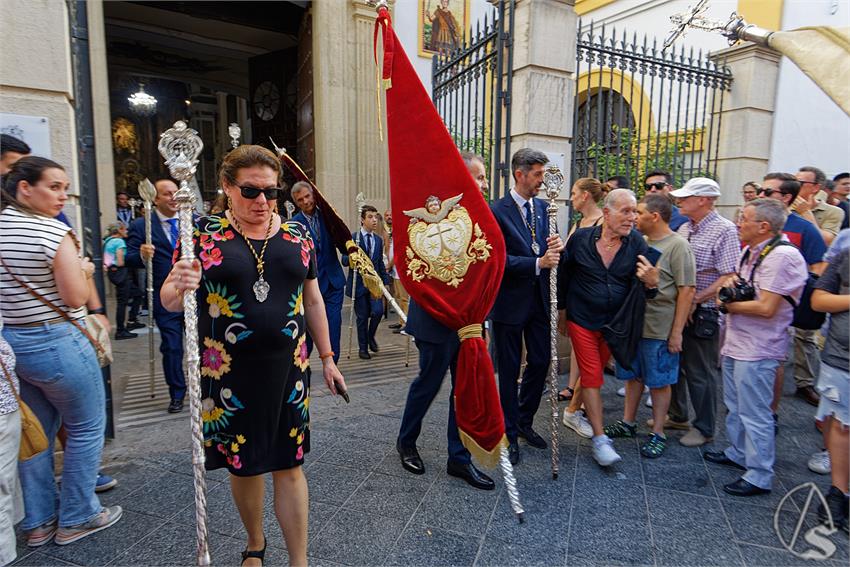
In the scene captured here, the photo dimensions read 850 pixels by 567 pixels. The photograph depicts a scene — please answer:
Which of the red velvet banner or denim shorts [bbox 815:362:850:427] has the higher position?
the red velvet banner

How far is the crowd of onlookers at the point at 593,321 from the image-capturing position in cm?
253

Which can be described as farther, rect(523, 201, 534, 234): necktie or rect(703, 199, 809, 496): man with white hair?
rect(523, 201, 534, 234): necktie

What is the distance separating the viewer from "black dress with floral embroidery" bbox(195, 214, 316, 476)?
220 cm

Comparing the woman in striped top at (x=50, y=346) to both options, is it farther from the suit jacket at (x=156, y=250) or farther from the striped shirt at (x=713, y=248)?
the striped shirt at (x=713, y=248)

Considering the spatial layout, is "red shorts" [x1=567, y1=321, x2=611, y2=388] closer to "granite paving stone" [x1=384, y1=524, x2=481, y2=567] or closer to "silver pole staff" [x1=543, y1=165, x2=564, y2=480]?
"silver pole staff" [x1=543, y1=165, x2=564, y2=480]

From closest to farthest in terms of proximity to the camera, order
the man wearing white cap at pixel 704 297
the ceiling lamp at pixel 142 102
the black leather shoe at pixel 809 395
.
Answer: the man wearing white cap at pixel 704 297, the black leather shoe at pixel 809 395, the ceiling lamp at pixel 142 102

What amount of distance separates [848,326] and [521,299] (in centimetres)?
188

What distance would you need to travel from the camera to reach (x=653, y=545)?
8.93 ft

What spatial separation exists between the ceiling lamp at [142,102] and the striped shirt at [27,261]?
17572 mm

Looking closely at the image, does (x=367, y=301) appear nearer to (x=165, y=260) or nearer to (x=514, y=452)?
(x=165, y=260)

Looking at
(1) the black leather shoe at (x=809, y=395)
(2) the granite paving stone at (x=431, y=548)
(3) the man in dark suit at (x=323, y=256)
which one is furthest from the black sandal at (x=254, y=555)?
(1) the black leather shoe at (x=809, y=395)

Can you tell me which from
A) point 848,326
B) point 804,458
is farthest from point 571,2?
point 804,458

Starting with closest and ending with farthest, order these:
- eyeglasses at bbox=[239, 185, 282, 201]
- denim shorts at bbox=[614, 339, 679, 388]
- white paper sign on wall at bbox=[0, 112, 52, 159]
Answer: eyeglasses at bbox=[239, 185, 282, 201]
white paper sign on wall at bbox=[0, 112, 52, 159]
denim shorts at bbox=[614, 339, 679, 388]

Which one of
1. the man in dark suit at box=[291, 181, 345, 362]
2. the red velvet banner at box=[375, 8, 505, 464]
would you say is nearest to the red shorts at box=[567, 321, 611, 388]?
the red velvet banner at box=[375, 8, 505, 464]
